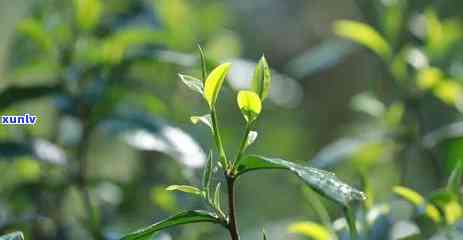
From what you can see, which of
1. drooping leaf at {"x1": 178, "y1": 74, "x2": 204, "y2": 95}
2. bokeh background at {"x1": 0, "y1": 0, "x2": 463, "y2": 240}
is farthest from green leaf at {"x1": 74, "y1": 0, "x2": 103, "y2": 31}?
drooping leaf at {"x1": 178, "y1": 74, "x2": 204, "y2": 95}

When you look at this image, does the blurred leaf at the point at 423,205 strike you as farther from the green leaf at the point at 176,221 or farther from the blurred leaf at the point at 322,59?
the blurred leaf at the point at 322,59

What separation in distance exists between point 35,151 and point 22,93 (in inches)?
3.0

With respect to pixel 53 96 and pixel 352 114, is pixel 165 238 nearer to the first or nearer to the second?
pixel 53 96

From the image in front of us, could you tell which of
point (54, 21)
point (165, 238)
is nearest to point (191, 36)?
point (54, 21)

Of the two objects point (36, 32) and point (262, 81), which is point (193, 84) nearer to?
point (262, 81)

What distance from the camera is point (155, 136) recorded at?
4.04 feet

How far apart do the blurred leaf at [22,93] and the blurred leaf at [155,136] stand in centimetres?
8

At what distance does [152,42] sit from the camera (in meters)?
1.34

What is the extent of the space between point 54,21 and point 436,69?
54cm

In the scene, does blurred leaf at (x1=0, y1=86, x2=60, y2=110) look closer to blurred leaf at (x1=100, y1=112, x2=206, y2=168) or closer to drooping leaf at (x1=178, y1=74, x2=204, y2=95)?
blurred leaf at (x1=100, y1=112, x2=206, y2=168)

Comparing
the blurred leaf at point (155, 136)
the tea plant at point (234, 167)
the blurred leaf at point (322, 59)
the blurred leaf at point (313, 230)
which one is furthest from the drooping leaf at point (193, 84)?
the blurred leaf at point (322, 59)

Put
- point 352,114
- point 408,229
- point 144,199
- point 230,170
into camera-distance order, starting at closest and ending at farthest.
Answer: point 230,170 → point 408,229 → point 144,199 → point 352,114

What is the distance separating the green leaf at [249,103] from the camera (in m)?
0.77

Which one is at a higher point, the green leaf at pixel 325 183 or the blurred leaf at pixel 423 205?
the green leaf at pixel 325 183
